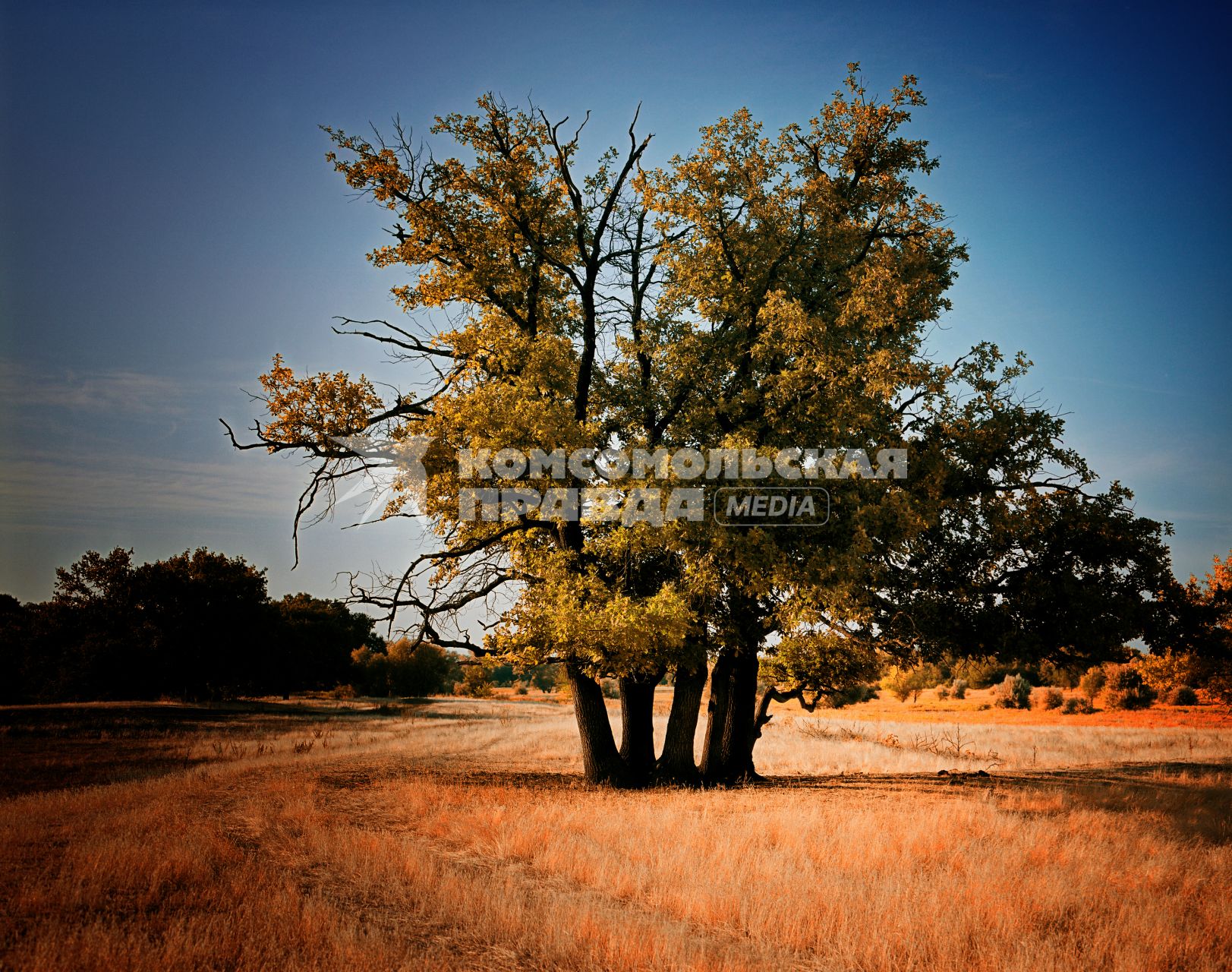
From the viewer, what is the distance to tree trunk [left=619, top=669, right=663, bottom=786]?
17.4 meters

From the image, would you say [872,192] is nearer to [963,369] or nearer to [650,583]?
[963,369]

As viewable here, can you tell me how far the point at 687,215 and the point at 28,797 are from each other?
17594 millimetres

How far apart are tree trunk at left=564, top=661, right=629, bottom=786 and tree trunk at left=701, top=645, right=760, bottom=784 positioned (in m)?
2.93

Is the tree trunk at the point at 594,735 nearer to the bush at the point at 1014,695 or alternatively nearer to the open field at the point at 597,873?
the open field at the point at 597,873

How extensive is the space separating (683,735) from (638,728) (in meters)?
1.31

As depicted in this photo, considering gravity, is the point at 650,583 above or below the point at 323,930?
above

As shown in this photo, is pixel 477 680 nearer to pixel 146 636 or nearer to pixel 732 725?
pixel 732 725

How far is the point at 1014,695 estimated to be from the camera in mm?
60406

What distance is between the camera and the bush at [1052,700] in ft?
189

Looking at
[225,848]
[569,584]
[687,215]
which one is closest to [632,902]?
[225,848]

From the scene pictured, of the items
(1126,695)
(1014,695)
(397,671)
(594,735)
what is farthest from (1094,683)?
(397,671)

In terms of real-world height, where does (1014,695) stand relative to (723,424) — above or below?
below

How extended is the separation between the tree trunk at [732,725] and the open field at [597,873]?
1098 millimetres

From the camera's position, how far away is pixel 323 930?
21.4 feet
